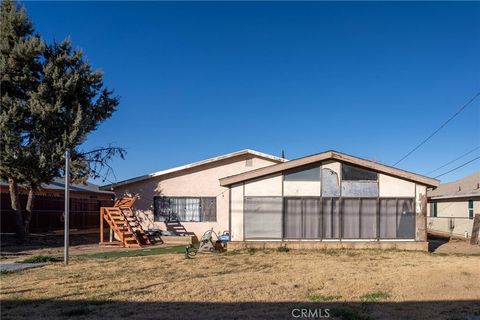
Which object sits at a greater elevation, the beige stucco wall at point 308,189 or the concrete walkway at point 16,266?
the beige stucco wall at point 308,189

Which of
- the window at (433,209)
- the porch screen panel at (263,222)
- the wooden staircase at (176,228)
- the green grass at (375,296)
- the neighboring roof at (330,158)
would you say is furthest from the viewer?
the window at (433,209)

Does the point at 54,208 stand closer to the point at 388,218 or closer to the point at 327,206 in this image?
the point at 327,206

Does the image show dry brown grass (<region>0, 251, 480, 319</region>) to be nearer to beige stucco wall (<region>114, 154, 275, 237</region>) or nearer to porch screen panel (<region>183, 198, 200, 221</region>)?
beige stucco wall (<region>114, 154, 275, 237</region>)

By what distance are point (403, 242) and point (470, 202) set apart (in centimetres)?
967

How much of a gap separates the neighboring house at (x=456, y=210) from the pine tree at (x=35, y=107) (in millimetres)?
19224

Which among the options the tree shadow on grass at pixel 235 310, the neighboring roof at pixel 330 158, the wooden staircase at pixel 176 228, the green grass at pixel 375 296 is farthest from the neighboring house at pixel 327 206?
the tree shadow on grass at pixel 235 310

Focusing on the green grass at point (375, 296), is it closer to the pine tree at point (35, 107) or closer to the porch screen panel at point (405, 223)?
the porch screen panel at point (405, 223)

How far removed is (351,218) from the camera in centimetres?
1958

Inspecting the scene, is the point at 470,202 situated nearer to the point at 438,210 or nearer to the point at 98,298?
the point at 438,210

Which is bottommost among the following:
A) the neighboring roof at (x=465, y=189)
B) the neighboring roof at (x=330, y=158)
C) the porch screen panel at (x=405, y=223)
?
the porch screen panel at (x=405, y=223)

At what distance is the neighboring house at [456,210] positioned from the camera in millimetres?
26688

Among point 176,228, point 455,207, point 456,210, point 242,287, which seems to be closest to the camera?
point 242,287

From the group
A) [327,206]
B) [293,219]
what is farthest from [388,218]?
[293,219]

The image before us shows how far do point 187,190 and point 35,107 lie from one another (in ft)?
25.6
